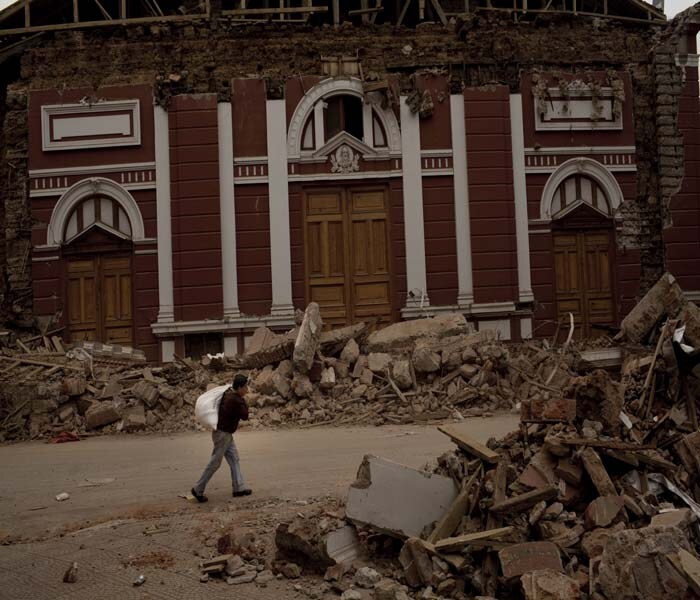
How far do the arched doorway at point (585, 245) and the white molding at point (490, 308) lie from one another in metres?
1.45

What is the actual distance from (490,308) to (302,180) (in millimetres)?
5292

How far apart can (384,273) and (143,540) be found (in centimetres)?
1129

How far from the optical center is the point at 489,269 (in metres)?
16.9

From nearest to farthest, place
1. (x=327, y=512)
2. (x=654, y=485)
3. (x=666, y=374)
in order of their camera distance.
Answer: (x=654, y=485)
(x=327, y=512)
(x=666, y=374)

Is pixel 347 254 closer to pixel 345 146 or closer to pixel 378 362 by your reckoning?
pixel 345 146

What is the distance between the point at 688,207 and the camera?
17.7 metres

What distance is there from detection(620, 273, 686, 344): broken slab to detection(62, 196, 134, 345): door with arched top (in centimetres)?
1084

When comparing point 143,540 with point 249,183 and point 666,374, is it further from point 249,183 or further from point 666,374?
point 249,183

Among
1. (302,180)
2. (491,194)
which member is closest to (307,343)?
(302,180)

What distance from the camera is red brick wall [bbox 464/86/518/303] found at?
1689cm

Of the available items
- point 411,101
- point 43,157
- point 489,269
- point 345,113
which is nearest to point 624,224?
point 489,269

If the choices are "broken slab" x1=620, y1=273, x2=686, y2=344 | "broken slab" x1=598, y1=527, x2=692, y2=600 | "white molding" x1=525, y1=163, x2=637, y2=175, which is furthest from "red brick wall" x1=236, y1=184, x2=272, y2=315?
"broken slab" x1=598, y1=527, x2=692, y2=600

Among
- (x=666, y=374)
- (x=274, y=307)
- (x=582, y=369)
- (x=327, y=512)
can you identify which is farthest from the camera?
(x=274, y=307)

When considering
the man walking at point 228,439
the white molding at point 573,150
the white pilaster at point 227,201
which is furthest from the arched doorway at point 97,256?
the man walking at point 228,439
